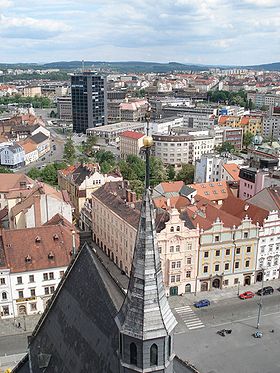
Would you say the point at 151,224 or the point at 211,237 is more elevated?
the point at 151,224

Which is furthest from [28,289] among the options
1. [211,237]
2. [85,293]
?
[85,293]

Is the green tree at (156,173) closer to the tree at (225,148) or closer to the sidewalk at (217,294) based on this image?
the tree at (225,148)

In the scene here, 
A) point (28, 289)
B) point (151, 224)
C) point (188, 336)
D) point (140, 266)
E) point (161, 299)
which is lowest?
point (188, 336)

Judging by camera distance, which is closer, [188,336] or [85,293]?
[85,293]

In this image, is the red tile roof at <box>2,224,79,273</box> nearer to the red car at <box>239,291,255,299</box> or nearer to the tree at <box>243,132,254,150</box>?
the red car at <box>239,291,255,299</box>

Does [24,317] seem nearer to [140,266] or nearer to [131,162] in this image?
[140,266]

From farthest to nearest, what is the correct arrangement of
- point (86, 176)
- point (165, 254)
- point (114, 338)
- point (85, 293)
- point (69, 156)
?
1. point (69, 156)
2. point (86, 176)
3. point (165, 254)
4. point (85, 293)
5. point (114, 338)

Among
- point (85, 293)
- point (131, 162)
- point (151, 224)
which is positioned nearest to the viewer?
point (151, 224)
